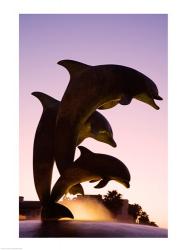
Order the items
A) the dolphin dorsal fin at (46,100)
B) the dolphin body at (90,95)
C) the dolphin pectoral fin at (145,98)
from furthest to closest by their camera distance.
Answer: the dolphin dorsal fin at (46,100), the dolphin pectoral fin at (145,98), the dolphin body at (90,95)

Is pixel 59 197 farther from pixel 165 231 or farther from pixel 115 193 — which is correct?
pixel 115 193

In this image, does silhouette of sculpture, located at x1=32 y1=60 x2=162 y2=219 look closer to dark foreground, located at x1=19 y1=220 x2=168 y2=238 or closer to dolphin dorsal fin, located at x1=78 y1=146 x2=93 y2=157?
dolphin dorsal fin, located at x1=78 y1=146 x2=93 y2=157

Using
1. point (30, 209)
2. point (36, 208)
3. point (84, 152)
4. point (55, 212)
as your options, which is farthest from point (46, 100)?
point (30, 209)

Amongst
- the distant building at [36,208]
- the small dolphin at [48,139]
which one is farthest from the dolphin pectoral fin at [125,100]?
the distant building at [36,208]

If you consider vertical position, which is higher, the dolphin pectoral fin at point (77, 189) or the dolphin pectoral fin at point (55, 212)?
the dolphin pectoral fin at point (77, 189)

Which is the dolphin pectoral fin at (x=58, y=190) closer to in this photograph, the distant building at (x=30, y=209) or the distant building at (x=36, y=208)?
the distant building at (x=36, y=208)

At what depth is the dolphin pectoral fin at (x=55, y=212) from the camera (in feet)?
33.3

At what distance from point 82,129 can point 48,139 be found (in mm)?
770

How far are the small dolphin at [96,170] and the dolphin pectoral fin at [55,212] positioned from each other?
21.8 inches

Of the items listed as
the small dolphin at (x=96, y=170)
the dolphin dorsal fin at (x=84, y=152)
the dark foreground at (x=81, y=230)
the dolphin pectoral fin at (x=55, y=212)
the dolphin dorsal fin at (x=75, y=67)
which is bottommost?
the dark foreground at (x=81, y=230)

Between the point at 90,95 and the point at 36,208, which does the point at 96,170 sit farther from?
the point at 36,208

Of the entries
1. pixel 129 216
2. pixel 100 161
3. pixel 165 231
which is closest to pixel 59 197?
pixel 100 161

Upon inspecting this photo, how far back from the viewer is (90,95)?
33.3 ft

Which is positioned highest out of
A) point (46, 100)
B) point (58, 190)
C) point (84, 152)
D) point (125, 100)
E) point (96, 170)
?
point (46, 100)
